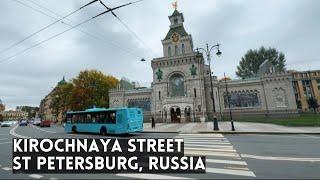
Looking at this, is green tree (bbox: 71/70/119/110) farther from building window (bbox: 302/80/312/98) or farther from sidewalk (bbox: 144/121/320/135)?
building window (bbox: 302/80/312/98)

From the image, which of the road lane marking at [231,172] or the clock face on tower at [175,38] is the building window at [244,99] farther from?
the road lane marking at [231,172]

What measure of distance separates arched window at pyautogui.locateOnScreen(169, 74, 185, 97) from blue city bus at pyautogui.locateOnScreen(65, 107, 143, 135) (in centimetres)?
2388

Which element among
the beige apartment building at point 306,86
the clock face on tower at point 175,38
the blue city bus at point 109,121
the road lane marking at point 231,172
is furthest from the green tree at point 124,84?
the beige apartment building at point 306,86

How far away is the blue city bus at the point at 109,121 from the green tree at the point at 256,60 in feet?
183

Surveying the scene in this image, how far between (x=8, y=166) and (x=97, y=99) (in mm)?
52148

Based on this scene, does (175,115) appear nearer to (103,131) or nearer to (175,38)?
(175,38)

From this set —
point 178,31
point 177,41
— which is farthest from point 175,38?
point 178,31

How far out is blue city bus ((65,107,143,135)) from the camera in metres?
20.1

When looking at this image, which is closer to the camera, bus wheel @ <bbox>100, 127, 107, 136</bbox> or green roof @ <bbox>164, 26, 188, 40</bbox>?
bus wheel @ <bbox>100, 127, 107, 136</bbox>

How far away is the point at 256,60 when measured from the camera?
6825 cm

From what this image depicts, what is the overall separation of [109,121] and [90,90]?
3958 cm

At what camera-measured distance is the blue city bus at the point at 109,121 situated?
20094 mm

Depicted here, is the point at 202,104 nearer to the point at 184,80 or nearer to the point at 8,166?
the point at 184,80

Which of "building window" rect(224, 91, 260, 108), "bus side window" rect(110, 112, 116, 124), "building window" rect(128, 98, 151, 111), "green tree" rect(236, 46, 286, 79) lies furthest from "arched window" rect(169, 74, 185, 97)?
"green tree" rect(236, 46, 286, 79)
